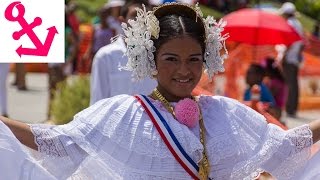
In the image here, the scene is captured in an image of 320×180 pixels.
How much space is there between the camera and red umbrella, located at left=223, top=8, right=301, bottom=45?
11.0 metres

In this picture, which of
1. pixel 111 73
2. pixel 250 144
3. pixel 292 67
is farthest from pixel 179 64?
pixel 292 67

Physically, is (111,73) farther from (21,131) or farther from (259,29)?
(259,29)

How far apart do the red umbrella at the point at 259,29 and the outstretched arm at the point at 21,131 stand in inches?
290

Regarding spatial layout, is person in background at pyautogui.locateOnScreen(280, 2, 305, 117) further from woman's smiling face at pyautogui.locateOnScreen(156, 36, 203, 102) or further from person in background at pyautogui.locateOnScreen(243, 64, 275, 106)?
woman's smiling face at pyautogui.locateOnScreen(156, 36, 203, 102)

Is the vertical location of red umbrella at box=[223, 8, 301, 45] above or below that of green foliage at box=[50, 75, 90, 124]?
above

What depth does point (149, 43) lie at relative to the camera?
12.7 ft

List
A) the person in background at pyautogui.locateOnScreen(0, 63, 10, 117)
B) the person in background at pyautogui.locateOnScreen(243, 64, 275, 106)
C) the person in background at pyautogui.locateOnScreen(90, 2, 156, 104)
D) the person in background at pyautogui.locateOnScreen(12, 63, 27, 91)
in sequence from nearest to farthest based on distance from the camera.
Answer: the person in background at pyautogui.locateOnScreen(90, 2, 156, 104)
the person in background at pyautogui.locateOnScreen(243, 64, 275, 106)
the person in background at pyautogui.locateOnScreen(0, 63, 10, 117)
the person in background at pyautogui.locateOnScreen(12, 63, 27, 91)

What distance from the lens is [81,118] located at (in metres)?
3.83

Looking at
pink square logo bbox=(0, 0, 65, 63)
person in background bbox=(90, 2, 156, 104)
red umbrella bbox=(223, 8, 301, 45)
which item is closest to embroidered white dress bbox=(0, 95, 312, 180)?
pink square logo bbox=(0, 0, 65, 63)

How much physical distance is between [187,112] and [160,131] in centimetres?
14

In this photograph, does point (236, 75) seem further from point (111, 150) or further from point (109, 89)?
point (111, 150)

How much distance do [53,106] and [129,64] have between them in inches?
214

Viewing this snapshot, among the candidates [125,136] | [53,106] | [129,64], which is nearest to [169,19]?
[129,64]

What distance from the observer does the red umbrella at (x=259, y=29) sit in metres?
11.0
